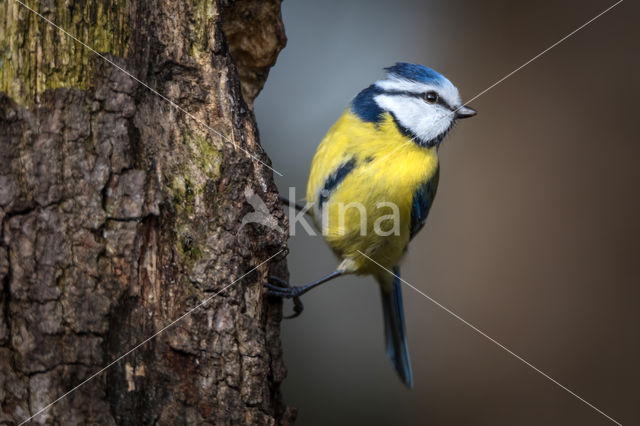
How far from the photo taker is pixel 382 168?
193 cm

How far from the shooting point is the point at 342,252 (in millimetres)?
2094

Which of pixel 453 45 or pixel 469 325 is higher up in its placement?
pixel 453 45

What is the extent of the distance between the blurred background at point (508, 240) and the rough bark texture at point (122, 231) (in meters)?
1.23

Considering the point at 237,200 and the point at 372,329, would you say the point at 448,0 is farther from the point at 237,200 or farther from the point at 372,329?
the point at 237,200

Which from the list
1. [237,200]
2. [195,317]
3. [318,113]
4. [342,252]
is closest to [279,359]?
[195,317]

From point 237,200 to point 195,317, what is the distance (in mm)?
292

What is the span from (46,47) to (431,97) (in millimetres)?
1367

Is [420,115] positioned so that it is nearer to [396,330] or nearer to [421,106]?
[421,106]

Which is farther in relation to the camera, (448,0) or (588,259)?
(448,0)

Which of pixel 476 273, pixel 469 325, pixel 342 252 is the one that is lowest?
pixel 469 325
